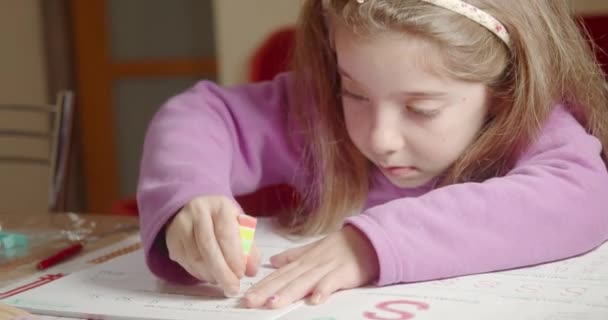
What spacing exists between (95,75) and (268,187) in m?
1.69

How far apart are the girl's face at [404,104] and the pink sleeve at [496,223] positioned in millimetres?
87

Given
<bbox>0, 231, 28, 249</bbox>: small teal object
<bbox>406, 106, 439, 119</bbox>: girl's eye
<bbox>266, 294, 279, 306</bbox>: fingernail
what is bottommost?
<bbox>0, 231, 28, 249</bbox>: small teal object

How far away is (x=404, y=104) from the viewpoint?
2.94ft

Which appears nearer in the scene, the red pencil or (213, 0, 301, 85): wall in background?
the red pencil

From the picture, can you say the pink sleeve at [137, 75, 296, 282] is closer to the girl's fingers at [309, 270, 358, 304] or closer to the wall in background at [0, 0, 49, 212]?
the girl's fingers at [309, 270, 358, 304]

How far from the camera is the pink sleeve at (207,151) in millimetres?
833

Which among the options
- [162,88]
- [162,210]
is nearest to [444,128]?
[162,210]

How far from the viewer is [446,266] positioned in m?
0.76

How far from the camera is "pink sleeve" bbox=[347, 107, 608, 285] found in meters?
0.76

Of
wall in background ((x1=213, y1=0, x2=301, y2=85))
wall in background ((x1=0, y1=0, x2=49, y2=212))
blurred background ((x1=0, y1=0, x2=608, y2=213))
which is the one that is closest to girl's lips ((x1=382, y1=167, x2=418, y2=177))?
wall in background ((x1=213, y1=0, x2=301, y2=85))

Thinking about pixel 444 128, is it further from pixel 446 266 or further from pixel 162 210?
pixel 162 210

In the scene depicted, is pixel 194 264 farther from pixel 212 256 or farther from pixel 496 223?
pixel 496 223

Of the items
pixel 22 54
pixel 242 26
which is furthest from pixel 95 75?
pixel 242 26

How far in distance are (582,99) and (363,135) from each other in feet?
0.88
